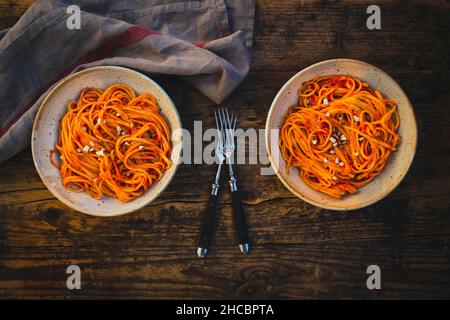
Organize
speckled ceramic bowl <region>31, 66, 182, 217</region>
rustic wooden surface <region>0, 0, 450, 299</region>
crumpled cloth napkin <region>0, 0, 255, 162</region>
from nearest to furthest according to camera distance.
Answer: speckled ceramic bowl <region>31, 66, 182, 217</region> < crumpled cloth napkin <region>0, 0, 255, 162</region> < rustic wooden surface <region>0, 0, 450, 299</region>

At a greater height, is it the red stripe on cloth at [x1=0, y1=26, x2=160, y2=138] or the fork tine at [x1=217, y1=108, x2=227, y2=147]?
the red stripe on cloth at [x1=0, y1=26, x2=160, y2=138]

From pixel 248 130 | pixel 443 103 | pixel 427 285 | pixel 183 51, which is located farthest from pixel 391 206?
pixel 183 51

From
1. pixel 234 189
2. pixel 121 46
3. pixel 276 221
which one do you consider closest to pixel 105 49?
pixel 121 46

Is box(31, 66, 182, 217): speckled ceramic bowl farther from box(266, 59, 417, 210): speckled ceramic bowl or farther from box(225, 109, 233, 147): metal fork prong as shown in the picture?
box(266, 59, 417, 210): speckled ceramic bowl

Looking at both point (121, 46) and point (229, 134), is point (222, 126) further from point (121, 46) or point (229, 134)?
point (121, 46)

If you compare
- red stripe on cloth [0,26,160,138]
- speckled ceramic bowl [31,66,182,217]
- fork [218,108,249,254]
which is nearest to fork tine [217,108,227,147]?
fork [218,108,249,254]
